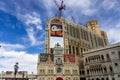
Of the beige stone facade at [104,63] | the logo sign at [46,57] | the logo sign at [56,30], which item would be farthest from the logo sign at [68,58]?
the logo sign at [56,30]

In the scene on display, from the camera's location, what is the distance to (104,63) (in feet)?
214

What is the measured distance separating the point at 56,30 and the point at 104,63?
39326 mm

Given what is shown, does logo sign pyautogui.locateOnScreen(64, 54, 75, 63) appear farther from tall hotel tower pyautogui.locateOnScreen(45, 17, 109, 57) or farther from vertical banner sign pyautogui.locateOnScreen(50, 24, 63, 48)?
vertical banner sign pyautogui.locateOnScreen(50, 24, 63, 48)

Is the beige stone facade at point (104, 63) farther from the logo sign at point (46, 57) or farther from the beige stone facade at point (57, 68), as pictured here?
the logo sign at point (46, 57)

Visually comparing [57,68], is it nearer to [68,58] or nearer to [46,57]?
[46,57]

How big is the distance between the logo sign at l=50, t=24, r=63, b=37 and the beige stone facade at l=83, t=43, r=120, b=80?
85.9 feet

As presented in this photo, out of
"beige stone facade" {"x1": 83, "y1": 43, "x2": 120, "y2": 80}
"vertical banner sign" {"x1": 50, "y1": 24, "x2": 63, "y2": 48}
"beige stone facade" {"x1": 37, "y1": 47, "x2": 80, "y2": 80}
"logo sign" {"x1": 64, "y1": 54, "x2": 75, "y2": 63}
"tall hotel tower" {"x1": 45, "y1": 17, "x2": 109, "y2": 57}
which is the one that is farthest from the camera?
"tall hotel tower" {"x1": 45, "y1": 17, "x2": 109, "y2": 57}

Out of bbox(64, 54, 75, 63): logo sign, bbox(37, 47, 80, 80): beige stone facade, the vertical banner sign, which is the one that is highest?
→ the vertical banner sign

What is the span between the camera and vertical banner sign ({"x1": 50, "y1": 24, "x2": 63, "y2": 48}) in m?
88.4

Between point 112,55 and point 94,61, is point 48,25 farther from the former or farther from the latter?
point 112,55

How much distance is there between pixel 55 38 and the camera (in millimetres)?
89250

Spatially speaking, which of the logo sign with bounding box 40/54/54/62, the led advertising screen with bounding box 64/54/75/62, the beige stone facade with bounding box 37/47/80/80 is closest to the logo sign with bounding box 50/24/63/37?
the beige stone facade with bounding box 37/47/80/80

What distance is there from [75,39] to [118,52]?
171 ft

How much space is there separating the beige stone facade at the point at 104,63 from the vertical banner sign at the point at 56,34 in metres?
24.0
